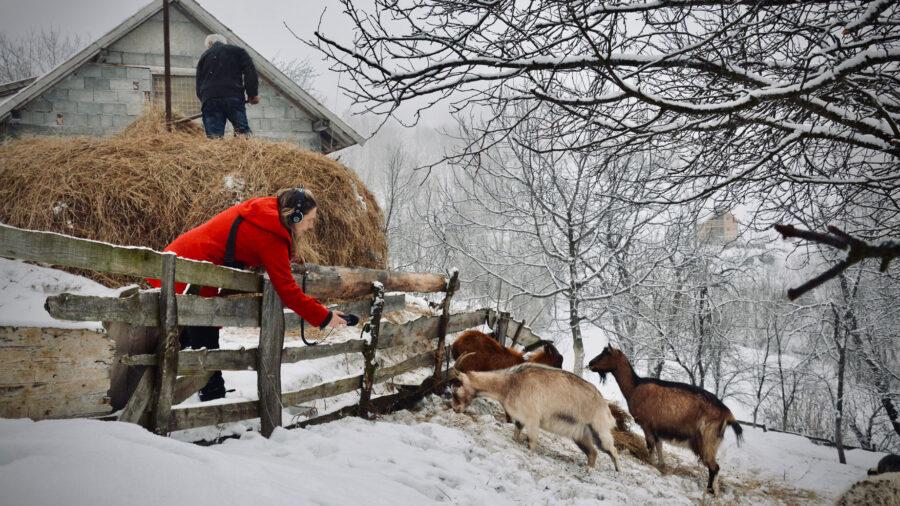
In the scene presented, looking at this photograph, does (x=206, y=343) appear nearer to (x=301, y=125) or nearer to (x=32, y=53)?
(x=301, y=125)

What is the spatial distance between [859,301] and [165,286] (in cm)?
Answer: 1891

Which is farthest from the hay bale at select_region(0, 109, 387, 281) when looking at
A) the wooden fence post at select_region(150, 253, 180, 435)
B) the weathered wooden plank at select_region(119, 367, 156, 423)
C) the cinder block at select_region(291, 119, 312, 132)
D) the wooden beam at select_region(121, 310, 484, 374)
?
the cinder block at select_region(291, 119, 312, 132)

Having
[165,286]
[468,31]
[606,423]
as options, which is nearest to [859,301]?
[606,423]

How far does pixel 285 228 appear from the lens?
11.7ft

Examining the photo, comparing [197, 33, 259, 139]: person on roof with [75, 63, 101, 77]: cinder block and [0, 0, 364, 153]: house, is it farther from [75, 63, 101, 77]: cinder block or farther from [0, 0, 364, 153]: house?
[75, 63, 101, 77]: cinder block

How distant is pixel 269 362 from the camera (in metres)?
3.58

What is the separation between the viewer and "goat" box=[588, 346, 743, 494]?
5098mm

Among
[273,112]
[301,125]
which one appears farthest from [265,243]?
[273,112]

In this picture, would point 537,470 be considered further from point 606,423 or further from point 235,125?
point 235,125

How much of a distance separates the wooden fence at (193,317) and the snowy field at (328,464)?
23 cm

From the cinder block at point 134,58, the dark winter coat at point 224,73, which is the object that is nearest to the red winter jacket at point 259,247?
the dark winter coat at point 224,73

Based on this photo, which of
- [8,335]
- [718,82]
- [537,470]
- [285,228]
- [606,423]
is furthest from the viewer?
[606,423]

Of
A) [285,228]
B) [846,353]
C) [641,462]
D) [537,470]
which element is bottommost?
[846,353]

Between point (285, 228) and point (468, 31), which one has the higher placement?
point (468, 31)
